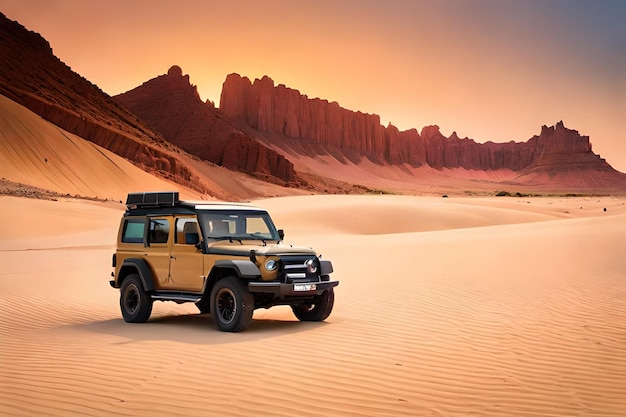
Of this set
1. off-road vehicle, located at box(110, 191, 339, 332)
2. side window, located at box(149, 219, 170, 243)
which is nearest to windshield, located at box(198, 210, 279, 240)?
off-road vehicle, located at box(110, 191, 339, 332)

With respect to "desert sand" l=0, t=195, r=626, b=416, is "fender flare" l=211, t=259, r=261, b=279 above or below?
above

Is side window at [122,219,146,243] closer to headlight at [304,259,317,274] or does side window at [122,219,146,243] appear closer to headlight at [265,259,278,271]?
headlight at [265,259,278,271]

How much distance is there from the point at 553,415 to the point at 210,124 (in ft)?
531

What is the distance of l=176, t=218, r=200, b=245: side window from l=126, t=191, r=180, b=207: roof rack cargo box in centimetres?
42

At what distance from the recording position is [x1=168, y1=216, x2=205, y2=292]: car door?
1236cm

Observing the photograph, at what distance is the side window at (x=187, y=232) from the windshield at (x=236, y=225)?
17cm

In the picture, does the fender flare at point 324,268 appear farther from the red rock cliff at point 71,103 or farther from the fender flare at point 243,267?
the red rock cliff at point 71,103

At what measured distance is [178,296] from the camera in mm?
12695

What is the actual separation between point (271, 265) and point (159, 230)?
2.81 m

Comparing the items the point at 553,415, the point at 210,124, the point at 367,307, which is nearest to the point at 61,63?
the point at 210,124

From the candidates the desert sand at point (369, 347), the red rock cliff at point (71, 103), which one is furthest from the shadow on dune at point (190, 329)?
the red rock cliff at point (71, 103)

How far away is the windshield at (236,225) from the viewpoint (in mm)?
12578

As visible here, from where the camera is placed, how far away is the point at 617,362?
9438 mm

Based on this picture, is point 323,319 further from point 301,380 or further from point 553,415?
point 553,415
